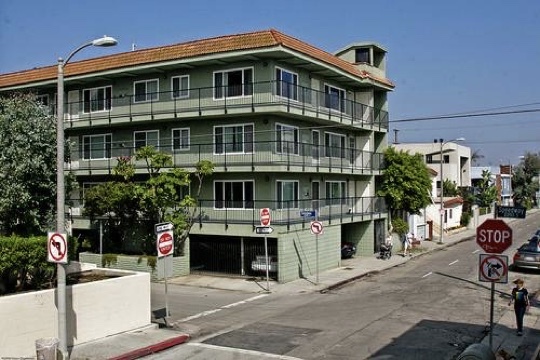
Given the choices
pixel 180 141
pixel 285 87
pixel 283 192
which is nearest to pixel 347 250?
pixel 283 192

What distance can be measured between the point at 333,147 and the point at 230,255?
8860 millimetres

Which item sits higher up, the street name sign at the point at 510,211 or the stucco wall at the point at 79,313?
the street name sign at the point at 510,211

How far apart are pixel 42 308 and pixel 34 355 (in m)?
1.05

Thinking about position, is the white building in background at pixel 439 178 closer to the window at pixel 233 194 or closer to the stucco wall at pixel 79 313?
the window at pixel 233 194

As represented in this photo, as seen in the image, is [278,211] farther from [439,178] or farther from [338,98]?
[439,178]

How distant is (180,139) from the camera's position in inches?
1224

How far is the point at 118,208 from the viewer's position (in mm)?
28766

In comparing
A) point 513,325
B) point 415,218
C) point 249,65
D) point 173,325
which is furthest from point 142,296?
point 415,218

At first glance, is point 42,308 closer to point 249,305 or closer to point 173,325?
point 173,325

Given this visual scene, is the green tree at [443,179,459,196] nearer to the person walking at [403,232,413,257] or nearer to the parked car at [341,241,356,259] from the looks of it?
the person walking at [403,232,413,257]

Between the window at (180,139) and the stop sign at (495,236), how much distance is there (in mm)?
20829

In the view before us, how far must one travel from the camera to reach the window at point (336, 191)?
3350 centimetres

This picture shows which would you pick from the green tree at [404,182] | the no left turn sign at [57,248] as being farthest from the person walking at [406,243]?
the no left turn sign at [57,248]

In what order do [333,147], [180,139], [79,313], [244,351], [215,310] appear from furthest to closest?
[333,147] < [180,139] < [215,310] < [79,313] < [244,351]
